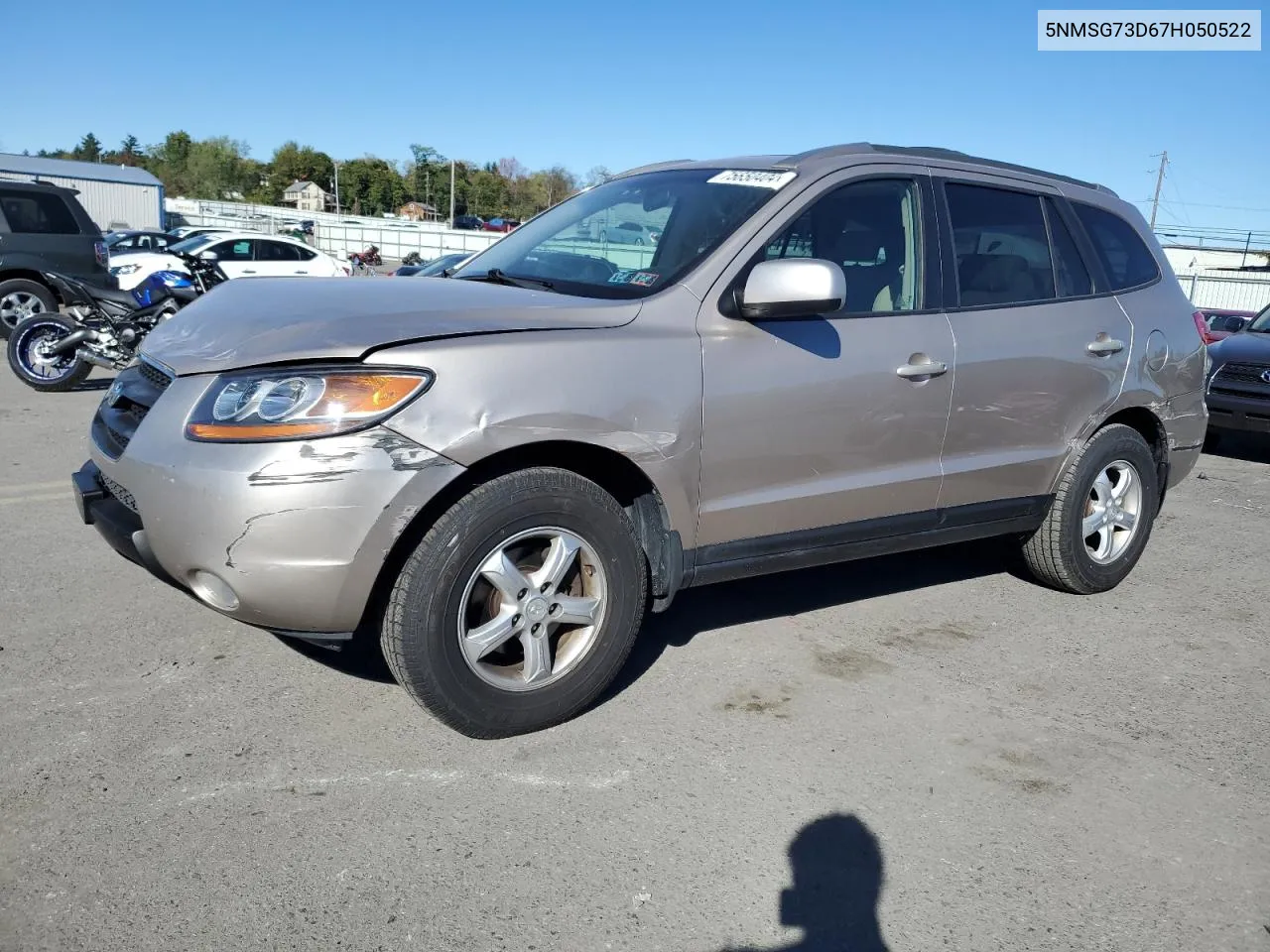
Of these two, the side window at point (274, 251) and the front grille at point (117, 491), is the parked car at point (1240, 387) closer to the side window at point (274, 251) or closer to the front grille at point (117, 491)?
the front grille at point (117, 491)

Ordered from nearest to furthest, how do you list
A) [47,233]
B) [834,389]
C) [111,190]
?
[834,389] < [47,233] < [111,190]

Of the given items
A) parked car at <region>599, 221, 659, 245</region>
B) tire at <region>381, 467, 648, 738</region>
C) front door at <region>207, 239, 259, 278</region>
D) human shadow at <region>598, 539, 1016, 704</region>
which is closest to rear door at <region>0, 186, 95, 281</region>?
front door at <region>207, 239, 259, 278</region>

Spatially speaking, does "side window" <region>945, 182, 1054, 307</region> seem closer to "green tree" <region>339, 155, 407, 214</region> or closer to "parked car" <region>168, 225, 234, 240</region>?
"parked car" <region>168, 225, 234, 240</region>

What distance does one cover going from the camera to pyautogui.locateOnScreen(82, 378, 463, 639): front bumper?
2.71 m

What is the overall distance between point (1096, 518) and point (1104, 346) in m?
0.81

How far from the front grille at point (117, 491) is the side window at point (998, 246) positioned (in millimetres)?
3059

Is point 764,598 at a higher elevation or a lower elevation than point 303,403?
lower

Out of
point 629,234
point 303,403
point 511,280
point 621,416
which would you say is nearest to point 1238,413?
point 629,234

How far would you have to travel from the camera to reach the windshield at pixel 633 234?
3533 mm

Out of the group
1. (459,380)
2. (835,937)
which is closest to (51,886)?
(459,380)

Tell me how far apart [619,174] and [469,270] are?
2.99ft

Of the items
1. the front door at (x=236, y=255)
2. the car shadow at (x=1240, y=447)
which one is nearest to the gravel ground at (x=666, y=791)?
the car shadow at (x=1240, y=447)

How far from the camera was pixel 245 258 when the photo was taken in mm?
18562

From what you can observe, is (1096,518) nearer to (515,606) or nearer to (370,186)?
(515,606)
